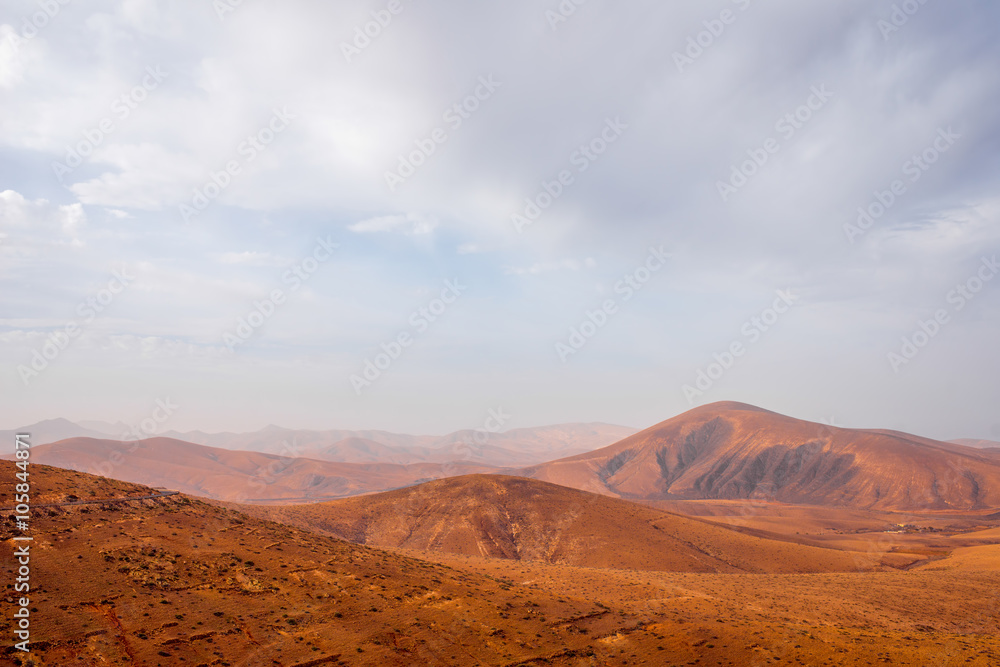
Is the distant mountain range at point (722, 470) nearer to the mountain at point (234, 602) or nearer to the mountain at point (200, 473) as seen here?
the mountain at point (200, 473)

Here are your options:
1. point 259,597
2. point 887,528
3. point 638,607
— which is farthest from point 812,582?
point 887,528

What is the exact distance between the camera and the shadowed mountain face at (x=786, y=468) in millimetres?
132125

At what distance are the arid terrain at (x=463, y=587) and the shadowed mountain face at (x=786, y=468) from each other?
221 ft

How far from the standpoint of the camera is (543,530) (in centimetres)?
6762

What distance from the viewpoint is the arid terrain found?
2044cm

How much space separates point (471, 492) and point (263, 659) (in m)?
58.0

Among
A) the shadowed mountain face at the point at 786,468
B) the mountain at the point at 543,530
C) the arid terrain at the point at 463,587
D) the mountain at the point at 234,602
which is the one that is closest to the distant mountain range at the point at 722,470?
the shadowed mountain face at the point at 786,468

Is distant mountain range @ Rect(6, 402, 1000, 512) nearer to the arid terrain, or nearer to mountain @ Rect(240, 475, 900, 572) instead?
the arid terrain

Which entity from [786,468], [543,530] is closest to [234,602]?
[543,530]

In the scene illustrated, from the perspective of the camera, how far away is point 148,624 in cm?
1955

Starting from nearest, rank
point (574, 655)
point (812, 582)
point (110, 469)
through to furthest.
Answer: point (574, 655) → point (812, 582) → point (110, 469)

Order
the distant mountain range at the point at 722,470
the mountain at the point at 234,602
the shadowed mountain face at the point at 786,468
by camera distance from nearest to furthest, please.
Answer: the mountain at the point at 234,602
the shadowed mountain face at the point at 786,468
the distant mountain range at the point at 722,470

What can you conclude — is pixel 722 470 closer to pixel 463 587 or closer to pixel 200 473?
pixel 463 587

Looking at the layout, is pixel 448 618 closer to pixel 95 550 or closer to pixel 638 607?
pixel 638 607
